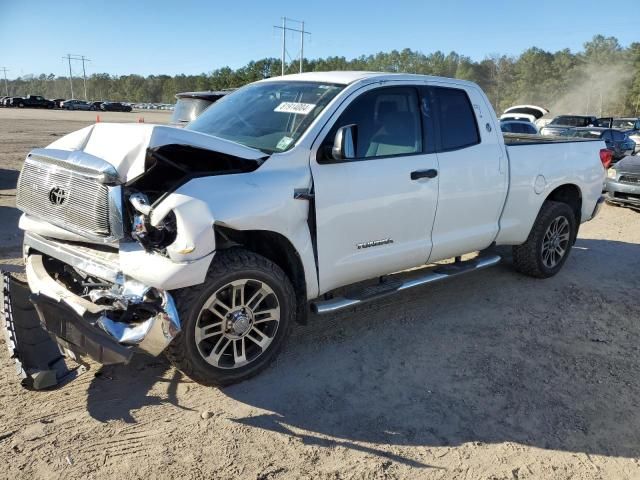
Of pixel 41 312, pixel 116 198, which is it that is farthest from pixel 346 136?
pixel 41 312

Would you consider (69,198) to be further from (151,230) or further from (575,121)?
(575,121)

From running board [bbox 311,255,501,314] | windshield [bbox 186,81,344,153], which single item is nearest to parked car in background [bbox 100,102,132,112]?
windshield [bbox 186,81,344,153]

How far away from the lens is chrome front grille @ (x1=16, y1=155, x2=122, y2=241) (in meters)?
3.09

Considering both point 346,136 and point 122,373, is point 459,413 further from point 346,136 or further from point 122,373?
point 122,373

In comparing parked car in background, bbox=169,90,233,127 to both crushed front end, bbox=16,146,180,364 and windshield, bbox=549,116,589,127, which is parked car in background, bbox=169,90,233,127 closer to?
crushed front end, bbox=16,146,180,364

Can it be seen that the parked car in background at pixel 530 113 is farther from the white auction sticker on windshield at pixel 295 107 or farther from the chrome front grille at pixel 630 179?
the white auction sticker on windshield at pixel 295 107

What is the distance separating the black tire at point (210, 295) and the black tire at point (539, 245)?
317 centimetres

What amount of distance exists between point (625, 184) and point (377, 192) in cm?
862

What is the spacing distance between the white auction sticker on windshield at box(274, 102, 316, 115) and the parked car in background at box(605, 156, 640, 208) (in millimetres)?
8791

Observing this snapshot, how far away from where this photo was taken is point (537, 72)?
304ft

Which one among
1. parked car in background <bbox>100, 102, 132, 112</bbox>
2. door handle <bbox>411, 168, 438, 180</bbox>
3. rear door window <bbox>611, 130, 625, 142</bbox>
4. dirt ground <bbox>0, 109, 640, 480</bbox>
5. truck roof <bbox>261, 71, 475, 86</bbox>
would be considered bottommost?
dirt ground <bbox>0, 109, 640, 480</bbox>

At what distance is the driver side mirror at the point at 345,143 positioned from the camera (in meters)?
3.55

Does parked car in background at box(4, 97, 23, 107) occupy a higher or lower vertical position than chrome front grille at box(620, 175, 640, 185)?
higher

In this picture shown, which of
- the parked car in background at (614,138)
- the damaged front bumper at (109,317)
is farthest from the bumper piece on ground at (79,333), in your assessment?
the parked car in background at (614,138)
